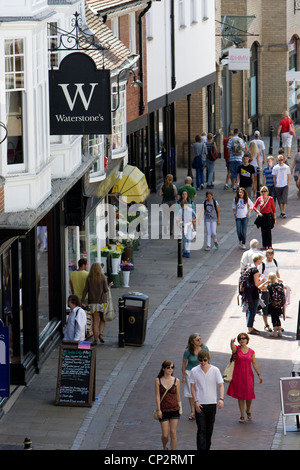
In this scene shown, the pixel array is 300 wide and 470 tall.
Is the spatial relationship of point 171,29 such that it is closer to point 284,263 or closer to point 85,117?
point 284,263

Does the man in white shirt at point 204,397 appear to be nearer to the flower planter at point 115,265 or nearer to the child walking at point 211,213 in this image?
the flower planter at point 115,265

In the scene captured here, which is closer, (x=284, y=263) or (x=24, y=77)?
(x=24, y=77)

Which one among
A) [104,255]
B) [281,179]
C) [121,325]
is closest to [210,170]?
[281,179]

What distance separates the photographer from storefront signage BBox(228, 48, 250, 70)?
4403 cm

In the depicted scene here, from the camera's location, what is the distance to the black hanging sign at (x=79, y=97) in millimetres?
19609

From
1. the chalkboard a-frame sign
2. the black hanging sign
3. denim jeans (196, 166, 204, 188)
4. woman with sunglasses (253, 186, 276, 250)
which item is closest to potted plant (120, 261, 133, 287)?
woman with sunglasses (253, 186, 276, 250)

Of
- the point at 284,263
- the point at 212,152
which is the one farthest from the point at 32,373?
the point at 212,152

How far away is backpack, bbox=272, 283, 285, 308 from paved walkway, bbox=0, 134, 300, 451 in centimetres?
71

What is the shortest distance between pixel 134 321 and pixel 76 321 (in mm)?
2168

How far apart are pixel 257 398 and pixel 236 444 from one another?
2.12 metres

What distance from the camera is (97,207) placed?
26.6 meters

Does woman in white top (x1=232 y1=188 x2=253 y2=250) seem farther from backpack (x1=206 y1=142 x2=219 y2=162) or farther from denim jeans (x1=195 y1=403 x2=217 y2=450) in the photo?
denim jeans (x1=195 y1=403 x2=217 y2=450)

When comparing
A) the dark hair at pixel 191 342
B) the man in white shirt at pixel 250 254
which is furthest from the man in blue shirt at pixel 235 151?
the dark hair at pixel 191 342

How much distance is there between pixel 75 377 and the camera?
1848 cm
